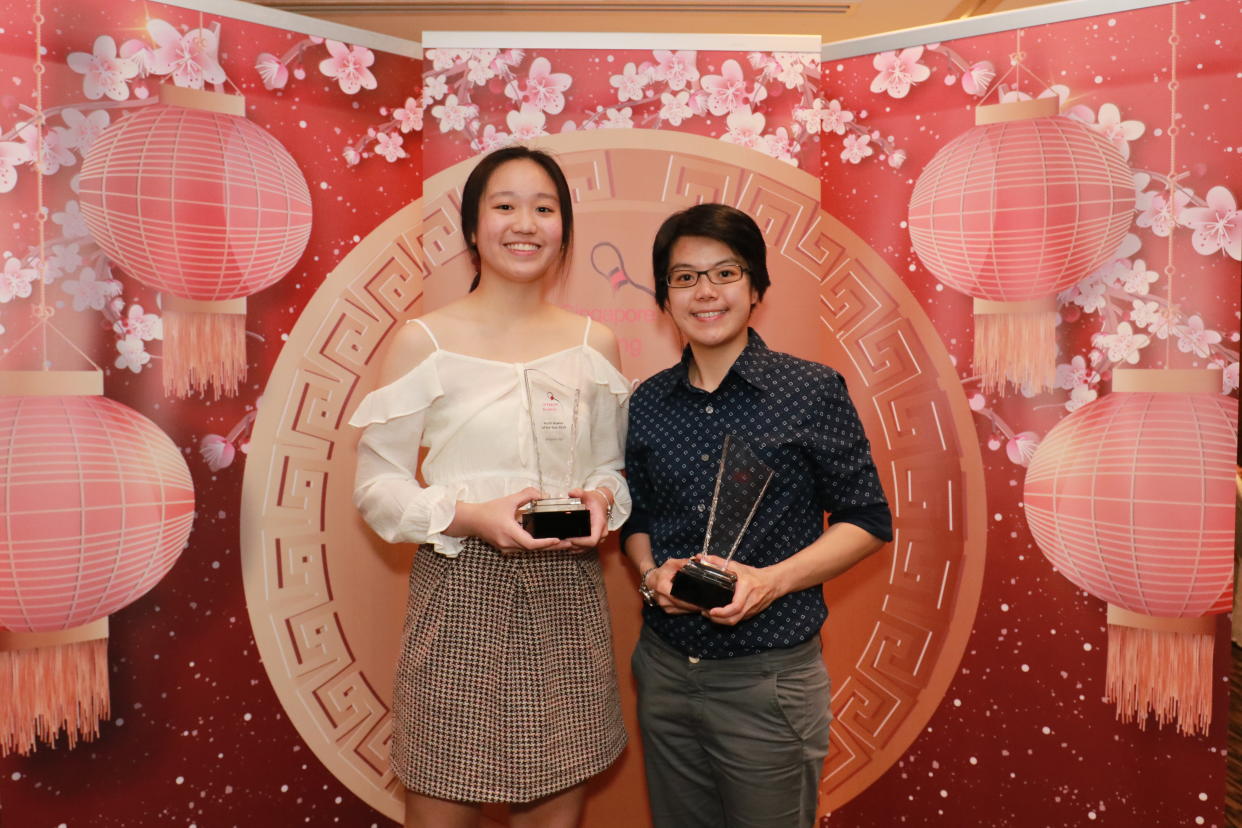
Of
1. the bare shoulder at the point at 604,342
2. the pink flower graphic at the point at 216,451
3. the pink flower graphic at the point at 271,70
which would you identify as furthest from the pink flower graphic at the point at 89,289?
the bare shoulder at the point at 604,342

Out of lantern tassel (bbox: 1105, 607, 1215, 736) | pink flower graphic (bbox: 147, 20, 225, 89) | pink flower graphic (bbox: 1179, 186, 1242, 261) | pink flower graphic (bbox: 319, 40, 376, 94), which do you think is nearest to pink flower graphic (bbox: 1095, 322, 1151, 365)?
pink flower graphic (bbox: 1179, 186, 1242, 261)

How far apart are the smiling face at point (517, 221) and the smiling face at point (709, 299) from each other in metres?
0.31

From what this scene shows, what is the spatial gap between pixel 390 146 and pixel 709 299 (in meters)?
1.14

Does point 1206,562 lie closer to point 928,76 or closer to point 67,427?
point 928,76

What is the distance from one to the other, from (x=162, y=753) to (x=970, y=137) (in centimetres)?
264

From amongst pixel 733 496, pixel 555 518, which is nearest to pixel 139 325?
pixel 555 518

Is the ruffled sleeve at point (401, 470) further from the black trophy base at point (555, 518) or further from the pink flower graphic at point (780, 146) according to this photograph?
the pink flower graphic at point (780, 146)

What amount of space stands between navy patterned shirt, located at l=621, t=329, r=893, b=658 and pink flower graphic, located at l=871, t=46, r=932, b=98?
1.04m

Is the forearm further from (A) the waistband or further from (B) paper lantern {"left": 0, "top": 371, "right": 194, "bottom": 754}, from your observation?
(B) paper lantern {"left": 0, "top": 371, "right": 194, "bottom": 754}

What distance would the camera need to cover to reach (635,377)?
2.26 metres

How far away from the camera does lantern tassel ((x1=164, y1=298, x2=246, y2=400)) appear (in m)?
2.02

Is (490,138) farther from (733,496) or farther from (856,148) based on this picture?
(733,496)

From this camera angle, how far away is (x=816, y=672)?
1615 millimetres

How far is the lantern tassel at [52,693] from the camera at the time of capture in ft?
6.11
